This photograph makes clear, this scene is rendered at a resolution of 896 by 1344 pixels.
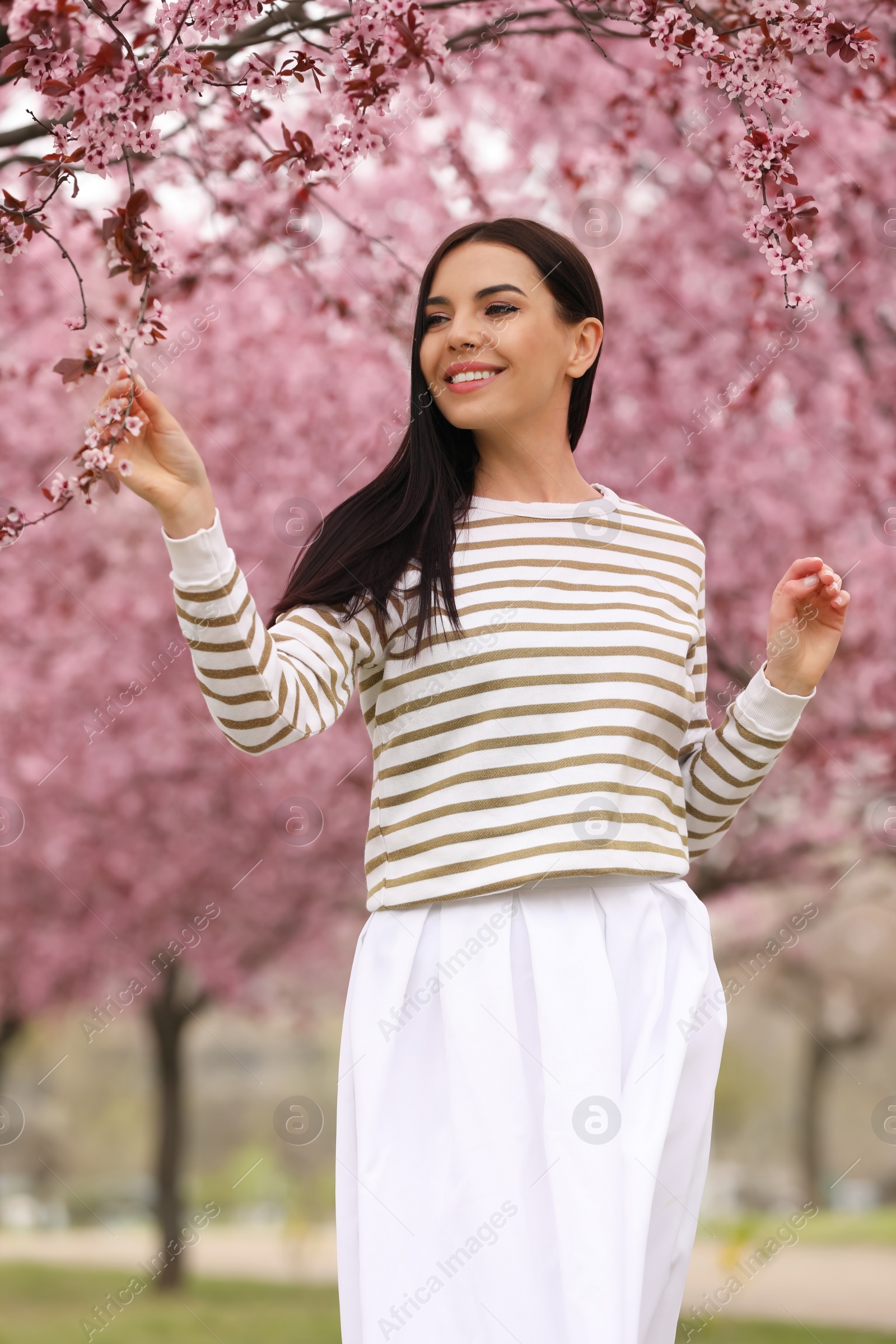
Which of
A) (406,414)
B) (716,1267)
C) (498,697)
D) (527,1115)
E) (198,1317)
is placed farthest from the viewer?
(716,1267)

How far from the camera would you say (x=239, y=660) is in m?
1.99

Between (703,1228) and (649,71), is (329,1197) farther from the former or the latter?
(649,71)

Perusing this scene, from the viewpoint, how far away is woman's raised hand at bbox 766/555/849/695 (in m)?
2.47

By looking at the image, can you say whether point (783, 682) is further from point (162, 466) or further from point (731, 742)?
point (162, 466)

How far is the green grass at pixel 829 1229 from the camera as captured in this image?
14.4 m

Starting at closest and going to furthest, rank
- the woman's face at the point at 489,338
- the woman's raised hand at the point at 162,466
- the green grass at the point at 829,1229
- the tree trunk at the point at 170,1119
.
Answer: the woman's raised hand at the point at 162,466
the woman's face at the point at 489,338
the tree trunk at the point at 170,1119
the green grass at the point at 829,1229

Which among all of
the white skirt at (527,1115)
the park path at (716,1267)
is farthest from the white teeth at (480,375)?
the park path at (716,1267)

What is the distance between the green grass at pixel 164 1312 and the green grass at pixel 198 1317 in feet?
0.03

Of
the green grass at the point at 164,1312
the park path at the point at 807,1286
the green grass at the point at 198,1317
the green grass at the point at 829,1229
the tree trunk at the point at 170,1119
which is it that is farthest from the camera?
the green grass at the point at 829,1229

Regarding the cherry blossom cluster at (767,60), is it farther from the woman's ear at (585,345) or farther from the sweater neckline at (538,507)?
the sweater neckline at (538,507)

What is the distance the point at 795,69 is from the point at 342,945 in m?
13.7

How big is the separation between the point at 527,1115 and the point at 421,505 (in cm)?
98

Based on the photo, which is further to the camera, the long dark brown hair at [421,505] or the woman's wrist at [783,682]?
the woman's wrist at [783,682]

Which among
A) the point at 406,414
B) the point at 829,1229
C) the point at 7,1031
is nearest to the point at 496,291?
the point at 406,414
